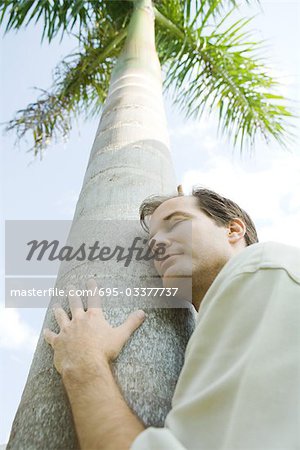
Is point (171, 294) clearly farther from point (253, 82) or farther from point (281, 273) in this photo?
point (253, 82)

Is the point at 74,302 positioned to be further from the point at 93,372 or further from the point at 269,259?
the point at 269,259

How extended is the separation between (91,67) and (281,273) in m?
4.61

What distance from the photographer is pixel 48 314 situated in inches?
70.7

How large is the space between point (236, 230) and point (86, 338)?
3.08 feet

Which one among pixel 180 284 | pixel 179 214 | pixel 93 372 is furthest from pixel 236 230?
pixel 93 372

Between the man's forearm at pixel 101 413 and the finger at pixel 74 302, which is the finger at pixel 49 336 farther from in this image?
the man's forearm at pixel 101 413

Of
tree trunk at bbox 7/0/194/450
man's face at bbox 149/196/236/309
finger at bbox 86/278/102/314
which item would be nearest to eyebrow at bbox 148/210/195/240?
man's face at bbox 149/196/236/309

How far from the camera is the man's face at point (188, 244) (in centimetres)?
182

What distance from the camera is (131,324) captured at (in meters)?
1.53

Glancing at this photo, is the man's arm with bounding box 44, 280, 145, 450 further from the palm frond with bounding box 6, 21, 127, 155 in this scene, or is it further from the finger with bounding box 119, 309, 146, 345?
the palm frond with bounding box 6, 21, 127, 155

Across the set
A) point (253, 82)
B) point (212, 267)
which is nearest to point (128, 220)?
point (212, 267)

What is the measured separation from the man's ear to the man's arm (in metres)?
0.68

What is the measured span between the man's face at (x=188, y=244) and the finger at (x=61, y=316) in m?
0.37

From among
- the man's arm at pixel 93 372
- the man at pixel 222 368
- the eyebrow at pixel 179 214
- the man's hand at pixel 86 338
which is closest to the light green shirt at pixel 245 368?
the man at pixel 222 368
